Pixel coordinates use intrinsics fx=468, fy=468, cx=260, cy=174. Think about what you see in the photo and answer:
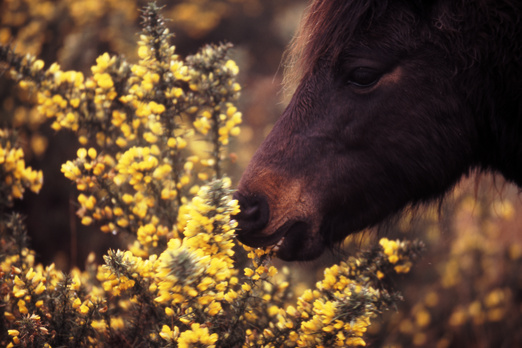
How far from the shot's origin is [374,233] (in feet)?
9.70

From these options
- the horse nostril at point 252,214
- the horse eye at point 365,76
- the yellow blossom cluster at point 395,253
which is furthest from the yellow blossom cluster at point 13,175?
the yellow blossom cluster at point 395,253

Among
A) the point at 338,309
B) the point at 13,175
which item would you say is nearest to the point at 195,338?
the point at 338,309

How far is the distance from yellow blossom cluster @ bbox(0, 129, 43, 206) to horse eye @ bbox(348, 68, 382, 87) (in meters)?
1.55

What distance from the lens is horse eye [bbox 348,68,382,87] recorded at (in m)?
1.79

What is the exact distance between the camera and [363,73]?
1793 mm

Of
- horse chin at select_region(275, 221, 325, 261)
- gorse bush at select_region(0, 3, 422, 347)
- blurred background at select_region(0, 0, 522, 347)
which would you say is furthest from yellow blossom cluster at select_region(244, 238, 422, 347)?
blurred background at select_region(0, 0, 522, 347)

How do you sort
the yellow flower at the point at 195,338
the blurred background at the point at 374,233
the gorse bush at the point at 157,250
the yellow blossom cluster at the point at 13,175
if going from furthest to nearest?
the blurred background at the point at 374,233 < the yellow blossom cluster at the point at 13,175 < the gorse bush at the point at 157,250 < the yellow flower at the point at 195,338

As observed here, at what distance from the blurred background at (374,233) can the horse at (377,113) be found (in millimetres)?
1215

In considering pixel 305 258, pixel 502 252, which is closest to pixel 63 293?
pixel 305 258

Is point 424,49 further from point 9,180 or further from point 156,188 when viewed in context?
point 9,180

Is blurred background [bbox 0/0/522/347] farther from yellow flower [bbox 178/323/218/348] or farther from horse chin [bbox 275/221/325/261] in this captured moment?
yellow flower [bbox 178/323/218/348]

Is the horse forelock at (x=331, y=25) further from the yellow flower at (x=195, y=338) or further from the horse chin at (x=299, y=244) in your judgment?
the yellow flower at (x=195, y=338)

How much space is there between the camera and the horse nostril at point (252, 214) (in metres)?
Result: 1.73

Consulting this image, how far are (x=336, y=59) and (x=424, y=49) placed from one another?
33 cm
